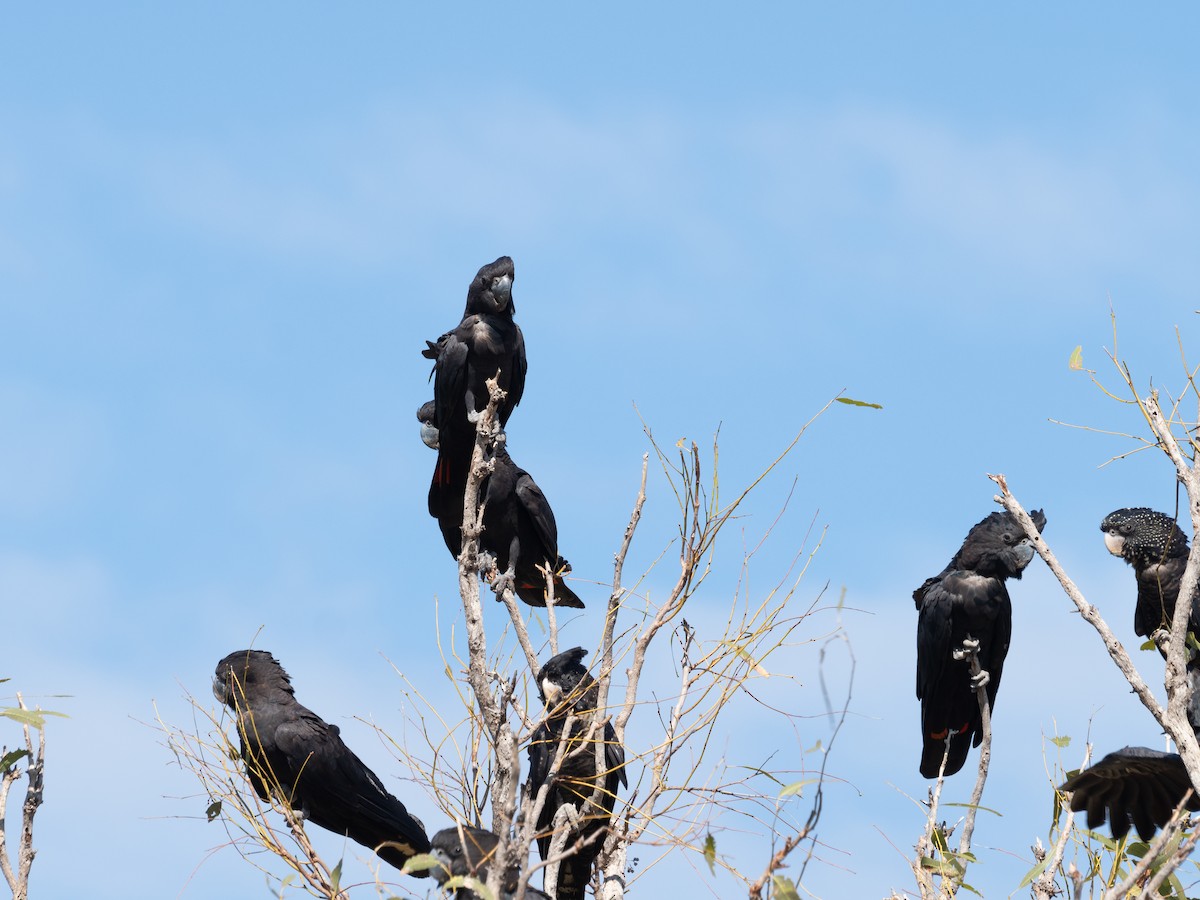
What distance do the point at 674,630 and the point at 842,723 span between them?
2402 mm

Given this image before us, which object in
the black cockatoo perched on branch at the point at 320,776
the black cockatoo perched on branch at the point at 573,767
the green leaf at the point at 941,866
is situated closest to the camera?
the green leaf at the point at 941,866

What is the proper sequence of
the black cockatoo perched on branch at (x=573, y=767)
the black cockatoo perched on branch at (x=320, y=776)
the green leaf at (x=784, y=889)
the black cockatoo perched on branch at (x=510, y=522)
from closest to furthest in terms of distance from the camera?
the green leaf at (x=784, y=889), the black cockatoo perched on branch at (x=573, y=767), the black cockatoo perched on branch at (x=320, y=776), the black cockatoo perched on branch at (x=510, y=522)

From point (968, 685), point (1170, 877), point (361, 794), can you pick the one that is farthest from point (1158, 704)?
point (361, 794)

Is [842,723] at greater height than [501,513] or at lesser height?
lesser

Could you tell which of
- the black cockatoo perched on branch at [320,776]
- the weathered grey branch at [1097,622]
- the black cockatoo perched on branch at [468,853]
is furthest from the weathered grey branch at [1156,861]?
the black cockatoo perched on branch at [320,776]

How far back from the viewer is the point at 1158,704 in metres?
6.26

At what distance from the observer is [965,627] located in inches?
397

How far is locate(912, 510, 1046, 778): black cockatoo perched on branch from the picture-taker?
394 inches

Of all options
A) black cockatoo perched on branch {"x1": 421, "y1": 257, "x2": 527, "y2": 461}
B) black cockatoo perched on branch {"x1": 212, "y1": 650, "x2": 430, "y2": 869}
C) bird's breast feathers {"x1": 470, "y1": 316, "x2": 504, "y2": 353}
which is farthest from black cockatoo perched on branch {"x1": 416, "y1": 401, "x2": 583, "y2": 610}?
black cockatoo perched on branch {"x1": 212, "y1": 650, "x2": 430, "y2": 869}

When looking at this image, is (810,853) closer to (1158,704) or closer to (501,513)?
(1158,704)

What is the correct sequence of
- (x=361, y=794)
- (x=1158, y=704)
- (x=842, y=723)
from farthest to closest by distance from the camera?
(x=361, y=794), (x=1158, y=704), (x=842, y=723)

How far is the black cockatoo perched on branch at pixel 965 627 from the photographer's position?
32.9 ft

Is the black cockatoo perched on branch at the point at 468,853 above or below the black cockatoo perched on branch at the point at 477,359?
below

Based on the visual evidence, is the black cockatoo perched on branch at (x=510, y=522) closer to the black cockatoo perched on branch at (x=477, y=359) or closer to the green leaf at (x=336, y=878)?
the black cockatoo perched on branch at (x=477, y=359)
